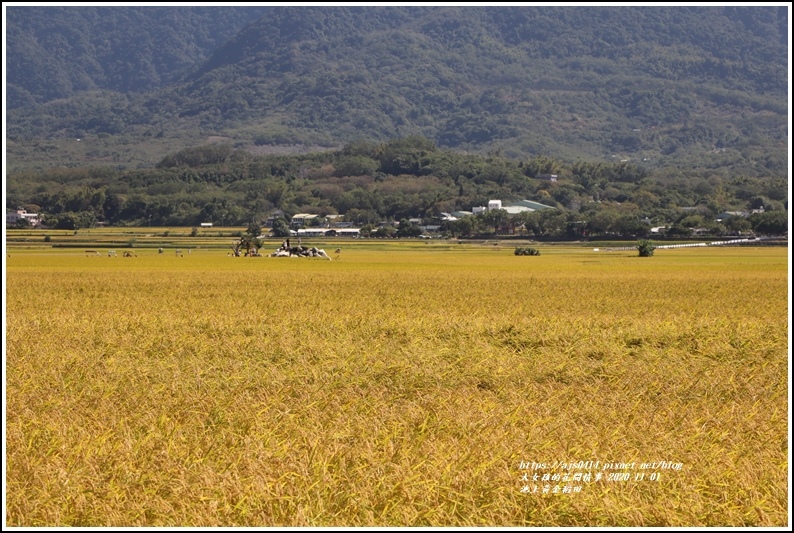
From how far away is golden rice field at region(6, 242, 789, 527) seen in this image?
7.46 m

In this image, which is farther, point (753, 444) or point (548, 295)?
point (548, 295)

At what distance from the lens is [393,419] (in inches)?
391

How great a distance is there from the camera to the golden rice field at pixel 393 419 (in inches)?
294

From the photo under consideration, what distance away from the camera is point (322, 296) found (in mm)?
26875

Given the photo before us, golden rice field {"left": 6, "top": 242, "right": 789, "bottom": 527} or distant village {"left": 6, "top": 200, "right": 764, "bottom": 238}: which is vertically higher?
distant village {"left": 6, "top": 200, "right": 764, "bottom": 238}

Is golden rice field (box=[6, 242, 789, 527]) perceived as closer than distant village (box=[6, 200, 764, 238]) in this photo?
Yes

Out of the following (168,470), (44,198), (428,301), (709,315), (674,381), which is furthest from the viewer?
(44,198)

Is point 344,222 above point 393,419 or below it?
above

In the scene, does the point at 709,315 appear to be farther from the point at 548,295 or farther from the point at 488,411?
the point at 488,411

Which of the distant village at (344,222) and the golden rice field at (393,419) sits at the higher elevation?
the distant village at (344,222)

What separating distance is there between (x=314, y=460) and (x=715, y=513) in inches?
124

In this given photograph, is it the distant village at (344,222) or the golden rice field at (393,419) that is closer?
the golden rice field at (393,419)

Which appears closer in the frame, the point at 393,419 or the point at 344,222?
the point at 393,419

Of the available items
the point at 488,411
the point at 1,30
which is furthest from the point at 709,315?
the point at 1,30
